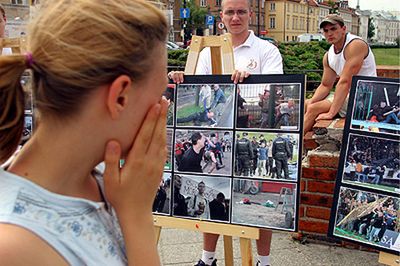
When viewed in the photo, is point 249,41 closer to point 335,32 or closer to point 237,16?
point 237,16

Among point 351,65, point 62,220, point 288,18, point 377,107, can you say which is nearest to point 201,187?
point 377,107

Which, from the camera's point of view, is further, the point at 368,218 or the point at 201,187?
the point at 201,187

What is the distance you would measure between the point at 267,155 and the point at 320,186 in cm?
119

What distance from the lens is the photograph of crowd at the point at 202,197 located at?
2428mm

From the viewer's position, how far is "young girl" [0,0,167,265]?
0.79 m

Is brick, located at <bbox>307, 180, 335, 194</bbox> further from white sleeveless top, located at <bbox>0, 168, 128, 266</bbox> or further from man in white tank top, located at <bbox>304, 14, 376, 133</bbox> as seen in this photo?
white sleeveless top, located at <bbox>0, 168, 128, 266</bbox>

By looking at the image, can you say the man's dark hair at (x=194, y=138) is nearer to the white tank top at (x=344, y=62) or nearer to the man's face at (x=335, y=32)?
the white tank top at (x=344, y=62)

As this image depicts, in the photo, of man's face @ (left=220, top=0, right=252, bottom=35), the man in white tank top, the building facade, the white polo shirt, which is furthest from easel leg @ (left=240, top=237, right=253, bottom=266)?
the building facade

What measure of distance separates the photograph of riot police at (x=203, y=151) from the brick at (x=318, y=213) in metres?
1.30

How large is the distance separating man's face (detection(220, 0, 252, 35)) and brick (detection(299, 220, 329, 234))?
160cm

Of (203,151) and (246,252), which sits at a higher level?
(203,151)

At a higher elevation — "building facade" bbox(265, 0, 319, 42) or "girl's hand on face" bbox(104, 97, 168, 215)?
"building facade" bbox(265, 0, 319, 42)

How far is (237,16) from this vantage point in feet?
9.64

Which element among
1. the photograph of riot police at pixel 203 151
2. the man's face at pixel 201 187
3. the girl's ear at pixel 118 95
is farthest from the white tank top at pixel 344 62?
the girl's ear at pixel 118 95
